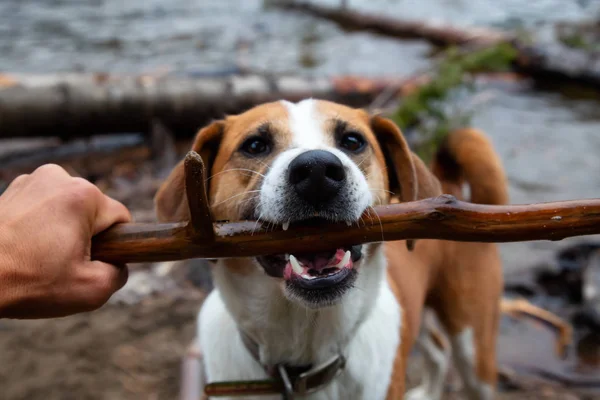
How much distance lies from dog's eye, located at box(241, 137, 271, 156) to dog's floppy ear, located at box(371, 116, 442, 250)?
60 centimetres

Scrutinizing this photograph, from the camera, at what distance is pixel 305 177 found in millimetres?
1905

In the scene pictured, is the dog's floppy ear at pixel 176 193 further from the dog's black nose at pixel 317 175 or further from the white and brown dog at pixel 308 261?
the dog's black nose at pixel 317 175

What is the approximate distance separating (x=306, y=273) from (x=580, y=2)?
18066mm

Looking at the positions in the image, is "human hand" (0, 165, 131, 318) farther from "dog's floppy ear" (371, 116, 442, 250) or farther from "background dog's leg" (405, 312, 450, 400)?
"background dog's leg" (405, 312, 450, 400)

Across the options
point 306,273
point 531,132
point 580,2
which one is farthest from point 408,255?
point 580,2

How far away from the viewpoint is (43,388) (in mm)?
3320

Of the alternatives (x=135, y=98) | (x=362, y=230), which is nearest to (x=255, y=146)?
(x=362, y=230)

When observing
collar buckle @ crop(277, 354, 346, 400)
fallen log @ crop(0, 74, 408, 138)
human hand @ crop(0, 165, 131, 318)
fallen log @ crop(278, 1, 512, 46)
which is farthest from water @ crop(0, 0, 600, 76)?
human hand @ crop(0, 165, 131, 318)

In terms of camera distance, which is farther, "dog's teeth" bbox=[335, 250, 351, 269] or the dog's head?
"dog's teeth" bbox=[335, 250, 351, 269]

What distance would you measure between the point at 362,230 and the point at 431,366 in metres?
2.54

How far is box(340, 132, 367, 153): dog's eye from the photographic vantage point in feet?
8.28

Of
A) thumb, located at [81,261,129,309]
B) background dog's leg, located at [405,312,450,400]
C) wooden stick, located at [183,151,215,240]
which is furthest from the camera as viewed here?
background dog's leg, located at [405,312,450,400]

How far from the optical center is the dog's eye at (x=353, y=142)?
2523 mm

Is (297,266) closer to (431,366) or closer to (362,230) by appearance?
(362,230)
